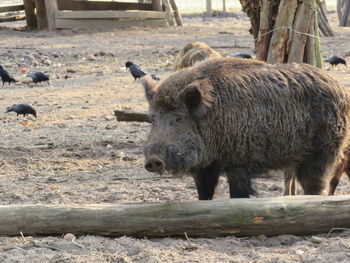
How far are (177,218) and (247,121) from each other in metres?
1.17

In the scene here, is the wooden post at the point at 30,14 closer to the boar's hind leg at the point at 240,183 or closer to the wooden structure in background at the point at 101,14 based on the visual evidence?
the wooden structure in background at the point at 101,14

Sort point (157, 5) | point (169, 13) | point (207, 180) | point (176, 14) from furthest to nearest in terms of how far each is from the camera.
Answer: point (176, 14), point (169, 13), point (157, 5), point (207, 180)

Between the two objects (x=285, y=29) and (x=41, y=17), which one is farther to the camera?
(x=41, y=17)

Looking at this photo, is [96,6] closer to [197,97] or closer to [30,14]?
[30,14]

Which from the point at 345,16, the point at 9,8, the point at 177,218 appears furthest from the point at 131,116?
the point at 345,16

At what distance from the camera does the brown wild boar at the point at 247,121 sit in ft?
18.4

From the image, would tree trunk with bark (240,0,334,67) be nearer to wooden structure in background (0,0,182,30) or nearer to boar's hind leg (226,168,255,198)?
boar's hind leg (226,168,255,198)

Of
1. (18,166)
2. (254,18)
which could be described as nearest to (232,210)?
(18,166)

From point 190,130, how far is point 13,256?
1747mm

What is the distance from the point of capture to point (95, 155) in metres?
8.33

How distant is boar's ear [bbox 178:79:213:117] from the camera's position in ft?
18.0

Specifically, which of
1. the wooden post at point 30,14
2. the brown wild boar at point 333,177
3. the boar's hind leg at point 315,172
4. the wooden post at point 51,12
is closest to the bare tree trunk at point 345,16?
the wooden post at point 51,12

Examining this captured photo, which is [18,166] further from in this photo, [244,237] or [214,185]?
[244,237]

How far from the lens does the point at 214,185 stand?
5820 millimetres
